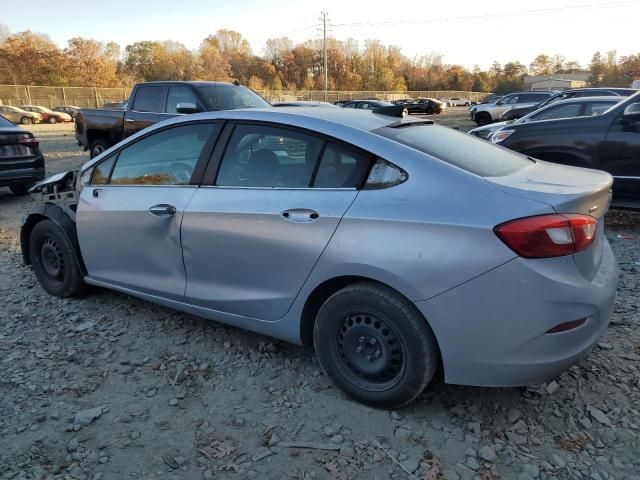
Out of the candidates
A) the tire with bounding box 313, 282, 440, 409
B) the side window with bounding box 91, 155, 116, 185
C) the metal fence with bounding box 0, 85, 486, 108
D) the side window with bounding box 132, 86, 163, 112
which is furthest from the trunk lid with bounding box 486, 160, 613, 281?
the metal fence with bounding box 0, 85, 486, 108

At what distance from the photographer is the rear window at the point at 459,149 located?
103 inches

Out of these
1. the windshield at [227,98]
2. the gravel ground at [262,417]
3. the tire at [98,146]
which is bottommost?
the gravel ground at [262,417]

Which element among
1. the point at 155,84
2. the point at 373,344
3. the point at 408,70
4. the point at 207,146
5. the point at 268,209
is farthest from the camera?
the point at 408,70

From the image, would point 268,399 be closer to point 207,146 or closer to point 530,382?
point 530,382

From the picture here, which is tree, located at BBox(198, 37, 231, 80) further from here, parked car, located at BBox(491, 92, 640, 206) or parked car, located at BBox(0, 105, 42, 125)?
parked car, located at BBox(491, 92, 640, 206)

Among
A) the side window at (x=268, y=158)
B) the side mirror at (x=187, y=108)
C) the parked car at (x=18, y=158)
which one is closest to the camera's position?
the side window at (x=268, y=158)

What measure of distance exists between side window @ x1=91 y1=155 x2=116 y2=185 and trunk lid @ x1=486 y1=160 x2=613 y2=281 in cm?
279

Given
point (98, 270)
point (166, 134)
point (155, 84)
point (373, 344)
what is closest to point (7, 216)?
point (155, 84)

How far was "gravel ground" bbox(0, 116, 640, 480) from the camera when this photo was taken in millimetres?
2328

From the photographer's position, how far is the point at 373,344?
2611mm

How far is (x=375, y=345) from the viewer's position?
8.57 ft

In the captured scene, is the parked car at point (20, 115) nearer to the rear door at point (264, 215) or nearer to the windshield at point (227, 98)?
the windshield at point (227, 98)

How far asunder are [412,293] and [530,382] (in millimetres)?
695

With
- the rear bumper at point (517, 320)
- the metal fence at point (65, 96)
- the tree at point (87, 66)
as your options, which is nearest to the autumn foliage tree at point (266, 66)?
the tree at point (87, 66)
